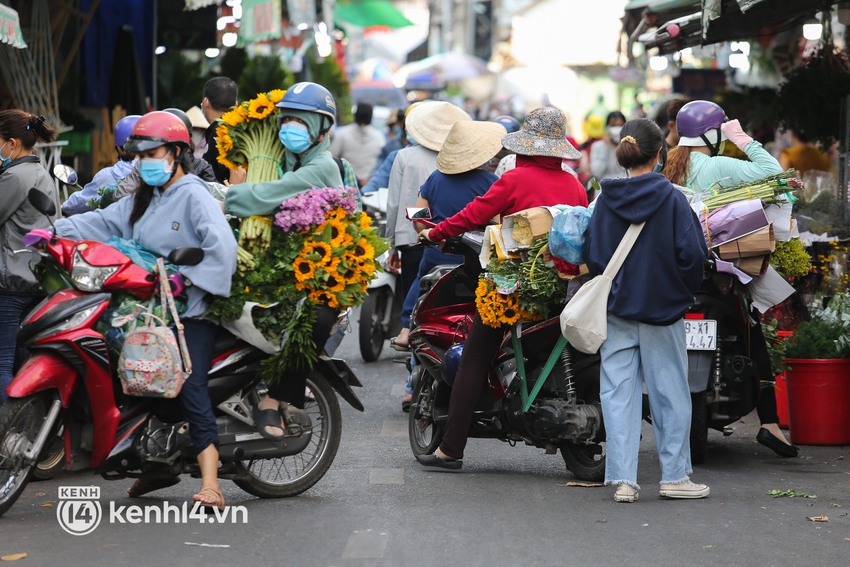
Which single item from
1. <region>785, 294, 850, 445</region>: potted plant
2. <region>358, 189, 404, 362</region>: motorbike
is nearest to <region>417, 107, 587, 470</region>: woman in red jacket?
<region>785, 294, 850, 445</region>: potted plant

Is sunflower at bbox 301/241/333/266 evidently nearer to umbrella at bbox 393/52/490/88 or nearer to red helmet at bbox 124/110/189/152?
red helmet at bbox 124/110/189/152

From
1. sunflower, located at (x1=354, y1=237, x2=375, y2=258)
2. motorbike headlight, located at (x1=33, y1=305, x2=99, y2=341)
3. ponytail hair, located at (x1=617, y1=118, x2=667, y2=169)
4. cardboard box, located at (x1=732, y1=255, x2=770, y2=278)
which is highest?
ponytail hair, located at (x1=617, y1=118, x2=667, y2=169)

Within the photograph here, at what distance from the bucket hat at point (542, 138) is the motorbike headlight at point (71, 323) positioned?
8.44 feet

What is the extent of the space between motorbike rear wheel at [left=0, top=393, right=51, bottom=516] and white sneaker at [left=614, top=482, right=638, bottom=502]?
2.84 m

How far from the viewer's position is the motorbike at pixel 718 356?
22.8 feet

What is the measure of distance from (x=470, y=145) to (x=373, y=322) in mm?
3452

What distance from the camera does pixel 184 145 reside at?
5.81 meters

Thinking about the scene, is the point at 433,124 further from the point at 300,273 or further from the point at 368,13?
the point at 368,13

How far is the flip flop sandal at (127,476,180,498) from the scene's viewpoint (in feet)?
19.6

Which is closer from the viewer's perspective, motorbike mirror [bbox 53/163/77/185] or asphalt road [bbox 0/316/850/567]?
asphalt road [bbox 0/316/850/567]

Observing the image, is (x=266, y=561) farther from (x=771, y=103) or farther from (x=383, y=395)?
(x=771, y=103)

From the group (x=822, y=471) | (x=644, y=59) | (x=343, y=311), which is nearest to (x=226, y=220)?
(x=343, y=311)

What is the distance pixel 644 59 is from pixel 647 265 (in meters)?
10.1

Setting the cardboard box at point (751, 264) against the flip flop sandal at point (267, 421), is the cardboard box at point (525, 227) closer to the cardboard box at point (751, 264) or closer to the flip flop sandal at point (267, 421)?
the cardboard box at point (751, 264)
